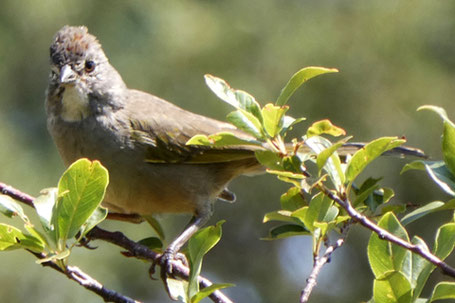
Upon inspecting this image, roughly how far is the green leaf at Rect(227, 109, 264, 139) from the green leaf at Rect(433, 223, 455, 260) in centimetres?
60

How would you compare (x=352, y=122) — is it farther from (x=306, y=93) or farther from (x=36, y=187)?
(x=36, y=187)

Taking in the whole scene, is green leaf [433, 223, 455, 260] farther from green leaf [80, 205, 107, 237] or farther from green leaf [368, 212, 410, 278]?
green leaf [80, 205, 107, 237]

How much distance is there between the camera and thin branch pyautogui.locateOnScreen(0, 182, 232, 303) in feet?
8.23

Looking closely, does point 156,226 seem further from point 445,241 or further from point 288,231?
point 445,241

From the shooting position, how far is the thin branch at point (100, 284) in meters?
2.51

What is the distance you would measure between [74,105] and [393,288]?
2.88m

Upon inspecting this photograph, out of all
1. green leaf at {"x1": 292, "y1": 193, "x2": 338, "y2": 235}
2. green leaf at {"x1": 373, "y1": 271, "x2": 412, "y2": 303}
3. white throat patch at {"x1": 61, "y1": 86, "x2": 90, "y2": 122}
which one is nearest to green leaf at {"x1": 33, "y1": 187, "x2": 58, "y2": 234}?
green leaf at {"x1": 292, "y1": 193, "x2": 338, "y2": 235}

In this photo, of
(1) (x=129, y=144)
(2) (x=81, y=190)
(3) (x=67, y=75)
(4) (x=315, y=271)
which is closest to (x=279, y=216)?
(4) (x=315, y=271)

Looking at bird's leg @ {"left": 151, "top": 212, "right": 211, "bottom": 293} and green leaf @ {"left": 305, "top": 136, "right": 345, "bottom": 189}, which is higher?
green leaf @ {"left": 305, "top": 136, "right": 345, "bottom": 189}

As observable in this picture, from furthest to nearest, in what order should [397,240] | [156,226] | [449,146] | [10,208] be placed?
[156,226] → [10,208] → [449,146] → [397,240]

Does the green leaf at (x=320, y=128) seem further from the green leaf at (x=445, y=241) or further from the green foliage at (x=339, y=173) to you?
the green leaf at (x=445, y=241)

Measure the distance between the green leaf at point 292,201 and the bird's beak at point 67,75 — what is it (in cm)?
210

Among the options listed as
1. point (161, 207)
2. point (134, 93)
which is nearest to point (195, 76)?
point (134, 93)

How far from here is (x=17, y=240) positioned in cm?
244
